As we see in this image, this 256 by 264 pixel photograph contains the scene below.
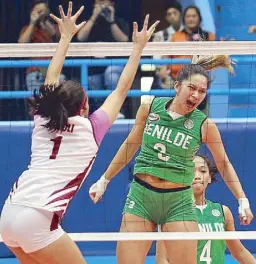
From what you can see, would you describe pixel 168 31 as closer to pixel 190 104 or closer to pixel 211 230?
pixel 211 230

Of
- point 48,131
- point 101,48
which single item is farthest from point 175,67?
point 48,131

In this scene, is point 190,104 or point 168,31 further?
point 168,31

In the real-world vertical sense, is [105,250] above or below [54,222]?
below

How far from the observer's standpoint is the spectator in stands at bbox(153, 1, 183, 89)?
1042 cm

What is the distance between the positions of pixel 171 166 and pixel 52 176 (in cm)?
142

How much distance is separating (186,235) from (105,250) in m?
2.81

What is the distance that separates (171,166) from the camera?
6598mm

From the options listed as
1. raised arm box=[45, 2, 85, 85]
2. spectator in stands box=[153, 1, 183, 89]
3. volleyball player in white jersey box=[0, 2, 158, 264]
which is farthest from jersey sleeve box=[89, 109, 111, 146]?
spectator in stands box=[153, 1, 183, 89]

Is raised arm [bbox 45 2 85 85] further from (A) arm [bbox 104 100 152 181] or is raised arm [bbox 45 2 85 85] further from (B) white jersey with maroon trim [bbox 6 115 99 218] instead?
(A) arm [bbox 104 100 152 181]

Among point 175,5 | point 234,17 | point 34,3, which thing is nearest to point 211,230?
point 175,5

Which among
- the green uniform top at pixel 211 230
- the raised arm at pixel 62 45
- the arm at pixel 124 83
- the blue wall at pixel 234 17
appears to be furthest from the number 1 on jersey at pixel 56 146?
the blue wall at pixel 234 17

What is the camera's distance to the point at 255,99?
10.6 metres

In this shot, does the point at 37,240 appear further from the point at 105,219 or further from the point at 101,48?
the point at 105,219

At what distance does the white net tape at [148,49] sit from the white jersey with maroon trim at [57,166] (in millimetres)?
1724
